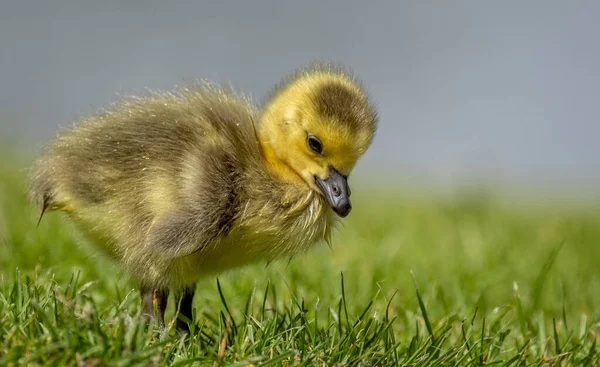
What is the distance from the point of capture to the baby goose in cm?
221

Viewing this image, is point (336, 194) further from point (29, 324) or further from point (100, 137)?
point (29, 324)

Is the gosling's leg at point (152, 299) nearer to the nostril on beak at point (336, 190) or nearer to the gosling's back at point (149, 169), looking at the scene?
the gosling's back at point (149, 169)

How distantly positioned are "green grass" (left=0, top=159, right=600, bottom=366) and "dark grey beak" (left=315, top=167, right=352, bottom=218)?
0.29m

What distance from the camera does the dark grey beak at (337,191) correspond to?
2.28m

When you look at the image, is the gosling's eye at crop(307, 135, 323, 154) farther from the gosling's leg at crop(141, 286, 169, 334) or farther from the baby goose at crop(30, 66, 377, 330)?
the gosling's leg at crop(141, 286, 169, 334)

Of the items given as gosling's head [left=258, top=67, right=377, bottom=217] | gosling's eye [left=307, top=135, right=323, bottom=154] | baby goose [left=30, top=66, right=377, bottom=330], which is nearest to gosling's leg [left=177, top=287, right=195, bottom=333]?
baby goose [left=30, top=66, right=377, bottom=330]

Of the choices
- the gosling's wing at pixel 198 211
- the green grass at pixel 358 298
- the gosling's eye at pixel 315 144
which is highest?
the gosling's eye at pixel 315 144

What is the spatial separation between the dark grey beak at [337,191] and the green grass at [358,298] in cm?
29

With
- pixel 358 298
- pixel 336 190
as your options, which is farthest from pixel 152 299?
pixel 358 298

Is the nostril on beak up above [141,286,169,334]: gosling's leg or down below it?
above

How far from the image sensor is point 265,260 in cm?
236

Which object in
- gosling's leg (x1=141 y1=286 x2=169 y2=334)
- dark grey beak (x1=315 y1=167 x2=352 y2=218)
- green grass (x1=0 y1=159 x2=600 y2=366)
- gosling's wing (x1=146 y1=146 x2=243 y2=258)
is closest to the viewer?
green grass (x1=0 y1=159 x2=600 y2=366)

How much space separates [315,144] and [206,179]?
0.34 meters

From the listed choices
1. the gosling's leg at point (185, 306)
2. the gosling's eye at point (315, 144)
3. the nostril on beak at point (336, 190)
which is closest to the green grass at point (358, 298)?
the gosling's leg at point (185, 306)
